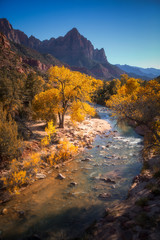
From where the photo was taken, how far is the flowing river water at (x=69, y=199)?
5.73 meters

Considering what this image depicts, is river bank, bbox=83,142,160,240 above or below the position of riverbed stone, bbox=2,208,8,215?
above

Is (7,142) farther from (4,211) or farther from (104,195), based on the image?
(104,195)

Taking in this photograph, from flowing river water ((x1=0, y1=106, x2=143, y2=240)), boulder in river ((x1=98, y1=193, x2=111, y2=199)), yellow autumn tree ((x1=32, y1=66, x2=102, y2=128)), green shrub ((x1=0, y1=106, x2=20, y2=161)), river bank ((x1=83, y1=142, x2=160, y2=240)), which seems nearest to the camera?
river bank ((x1=83, y1=142, x2=160, y2=240))

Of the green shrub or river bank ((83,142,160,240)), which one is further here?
the green shrub

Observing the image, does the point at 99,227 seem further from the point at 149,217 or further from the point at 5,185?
the point at 5,185

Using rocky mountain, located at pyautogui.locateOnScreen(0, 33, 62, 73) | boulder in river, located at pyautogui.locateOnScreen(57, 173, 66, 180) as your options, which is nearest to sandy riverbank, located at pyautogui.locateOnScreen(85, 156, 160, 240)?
boulder in river, located at pyautogui.locateOnScreen(57, 173, 66, 180)

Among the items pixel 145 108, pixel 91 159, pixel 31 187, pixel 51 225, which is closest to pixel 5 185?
pixel 31 187

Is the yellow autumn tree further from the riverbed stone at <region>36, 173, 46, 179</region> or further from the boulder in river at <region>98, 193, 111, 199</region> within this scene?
the boulder in river at <region>98, 193, 111, 199</region>

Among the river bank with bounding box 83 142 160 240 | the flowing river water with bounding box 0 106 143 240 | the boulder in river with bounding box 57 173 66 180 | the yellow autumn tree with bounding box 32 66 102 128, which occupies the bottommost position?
the flowing river water with bounding box 0 106 143 240

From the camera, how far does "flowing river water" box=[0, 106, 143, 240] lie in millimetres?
5730

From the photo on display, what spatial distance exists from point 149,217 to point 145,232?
701 mm

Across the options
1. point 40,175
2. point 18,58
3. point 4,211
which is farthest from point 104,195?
point 18,58

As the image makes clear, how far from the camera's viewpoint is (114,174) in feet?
32.5

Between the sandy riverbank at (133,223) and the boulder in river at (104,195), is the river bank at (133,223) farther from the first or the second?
the boulder in river at (104,195)
